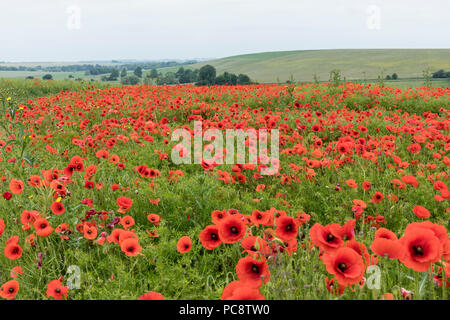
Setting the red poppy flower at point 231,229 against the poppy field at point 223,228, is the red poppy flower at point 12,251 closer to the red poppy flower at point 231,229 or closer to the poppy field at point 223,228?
the poppy field at point 223,228

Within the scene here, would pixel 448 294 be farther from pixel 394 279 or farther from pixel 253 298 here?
pixel 253 298

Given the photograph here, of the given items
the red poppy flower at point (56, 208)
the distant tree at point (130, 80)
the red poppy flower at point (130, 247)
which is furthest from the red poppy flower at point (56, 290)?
the distant tree at point (130, 80)

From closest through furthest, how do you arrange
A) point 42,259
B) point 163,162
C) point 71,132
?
point 42,259 < point 163,162 < point 71,132

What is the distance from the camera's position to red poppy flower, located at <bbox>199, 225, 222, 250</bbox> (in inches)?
74.7

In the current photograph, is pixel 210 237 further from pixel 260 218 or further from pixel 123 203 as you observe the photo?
pixel 123 203

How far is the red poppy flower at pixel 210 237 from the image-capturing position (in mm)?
1896

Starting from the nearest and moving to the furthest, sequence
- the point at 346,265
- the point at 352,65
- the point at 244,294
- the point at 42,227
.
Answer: the point at 244,294, the point at 346,265, the point at 42,227, the point at 352,65

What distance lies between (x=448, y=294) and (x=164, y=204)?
2.39 m

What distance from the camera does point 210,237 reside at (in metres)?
1.95

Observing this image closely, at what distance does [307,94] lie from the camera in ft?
36.2

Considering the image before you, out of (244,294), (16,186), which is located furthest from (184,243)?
(16,186)

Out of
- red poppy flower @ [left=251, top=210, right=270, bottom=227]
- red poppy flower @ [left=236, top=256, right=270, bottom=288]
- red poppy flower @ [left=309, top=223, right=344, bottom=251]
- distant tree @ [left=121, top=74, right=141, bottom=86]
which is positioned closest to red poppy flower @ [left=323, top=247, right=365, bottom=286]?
red poppy flower @ [left=309, top=223, right=344, bottom=251]

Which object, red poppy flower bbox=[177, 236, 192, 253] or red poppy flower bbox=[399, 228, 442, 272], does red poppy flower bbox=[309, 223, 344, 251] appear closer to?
red poppy flower bbox=[399, 228, 442, 272]

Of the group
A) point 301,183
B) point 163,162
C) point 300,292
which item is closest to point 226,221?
point 300,292
